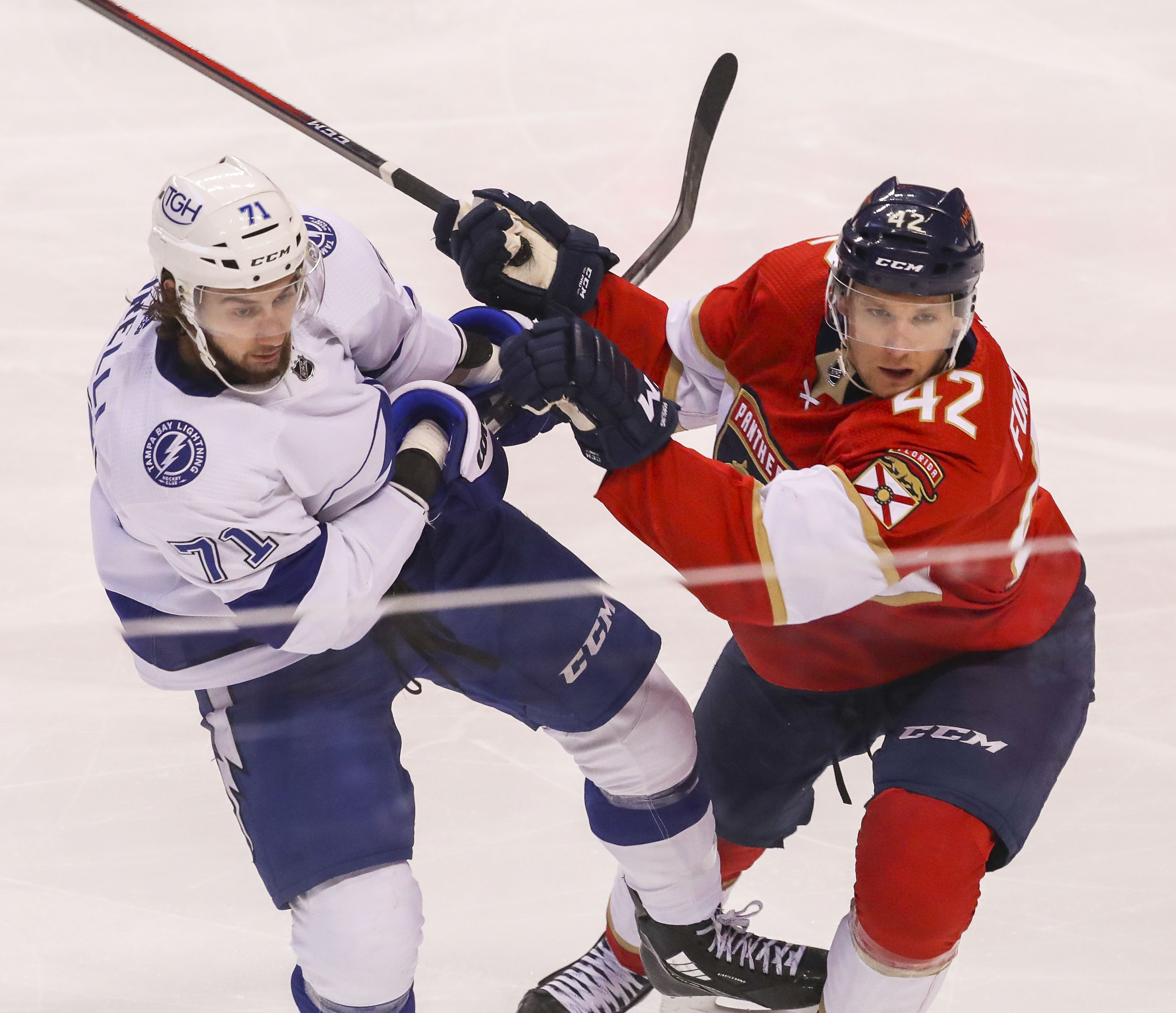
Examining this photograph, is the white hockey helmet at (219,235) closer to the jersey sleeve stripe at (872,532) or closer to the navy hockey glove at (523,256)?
the navy hockey glove at (523,256)

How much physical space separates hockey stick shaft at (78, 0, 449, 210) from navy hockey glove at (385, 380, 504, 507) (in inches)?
18.6

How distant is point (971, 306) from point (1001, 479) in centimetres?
25

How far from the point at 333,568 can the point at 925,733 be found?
36.9 inches

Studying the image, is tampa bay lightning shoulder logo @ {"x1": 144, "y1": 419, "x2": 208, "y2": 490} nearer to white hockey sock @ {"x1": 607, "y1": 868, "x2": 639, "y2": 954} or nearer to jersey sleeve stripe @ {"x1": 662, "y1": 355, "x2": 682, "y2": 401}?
jersey sleeve stripe @ {"x1": 662, "y1": 355, "x2": 682, "y2": 401}

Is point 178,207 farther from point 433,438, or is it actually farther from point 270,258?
point 433,438

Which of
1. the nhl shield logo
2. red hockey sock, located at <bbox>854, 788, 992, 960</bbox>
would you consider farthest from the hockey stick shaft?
red hockey sock, located at <bbox>854, 788, 992, 960</bbox>

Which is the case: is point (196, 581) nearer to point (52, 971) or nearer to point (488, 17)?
point (52, 971)

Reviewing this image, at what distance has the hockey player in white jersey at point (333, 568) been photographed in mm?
1884

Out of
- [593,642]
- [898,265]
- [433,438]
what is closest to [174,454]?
[433,438]

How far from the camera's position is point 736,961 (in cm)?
259

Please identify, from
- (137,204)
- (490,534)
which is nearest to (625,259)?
(137,204)

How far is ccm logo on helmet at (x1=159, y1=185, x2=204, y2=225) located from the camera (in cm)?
184

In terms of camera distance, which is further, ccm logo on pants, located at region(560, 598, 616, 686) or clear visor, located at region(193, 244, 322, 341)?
ccm logo on pants, located at region(560, 598, 616, 686)

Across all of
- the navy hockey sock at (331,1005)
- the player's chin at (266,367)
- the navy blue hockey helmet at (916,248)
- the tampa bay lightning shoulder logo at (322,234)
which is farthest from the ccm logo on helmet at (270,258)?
the navy hockey sock at (331,1005)
